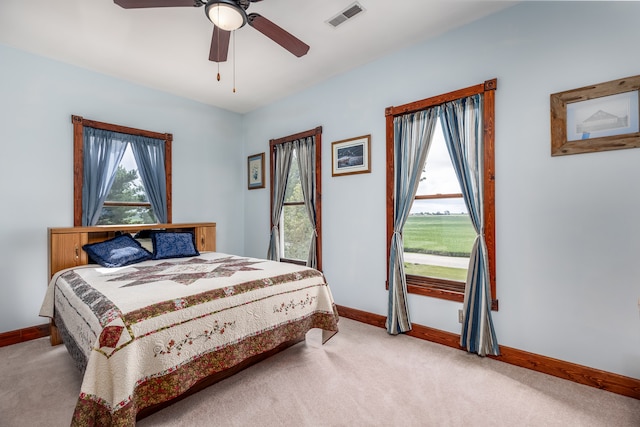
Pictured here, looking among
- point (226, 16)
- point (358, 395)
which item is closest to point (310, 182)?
point (226, 16)

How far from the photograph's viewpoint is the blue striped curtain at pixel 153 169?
3.91 m

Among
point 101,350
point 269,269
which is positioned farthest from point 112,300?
point 269,269

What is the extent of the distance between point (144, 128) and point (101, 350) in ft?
10.7

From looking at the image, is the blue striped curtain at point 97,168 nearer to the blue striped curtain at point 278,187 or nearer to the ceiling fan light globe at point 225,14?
the blue striped curtain at point 278,187

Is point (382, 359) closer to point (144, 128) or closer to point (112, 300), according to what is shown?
point (112, 300)

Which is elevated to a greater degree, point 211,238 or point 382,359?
point 211,238

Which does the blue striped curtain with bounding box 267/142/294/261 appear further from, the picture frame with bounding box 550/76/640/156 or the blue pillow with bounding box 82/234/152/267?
the picture frame with bounding box 550/76/640/156

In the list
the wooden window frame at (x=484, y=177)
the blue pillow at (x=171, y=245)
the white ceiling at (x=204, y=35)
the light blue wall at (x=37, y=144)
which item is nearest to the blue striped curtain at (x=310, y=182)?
the white ceiling at (x=204, y=35)

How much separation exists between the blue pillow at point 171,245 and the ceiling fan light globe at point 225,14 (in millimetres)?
2382

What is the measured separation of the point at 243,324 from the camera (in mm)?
2098

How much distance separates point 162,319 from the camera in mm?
1718

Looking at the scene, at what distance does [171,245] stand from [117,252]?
53 centimetres

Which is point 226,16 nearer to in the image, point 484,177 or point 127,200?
point 484,177

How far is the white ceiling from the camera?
246 centimetres
